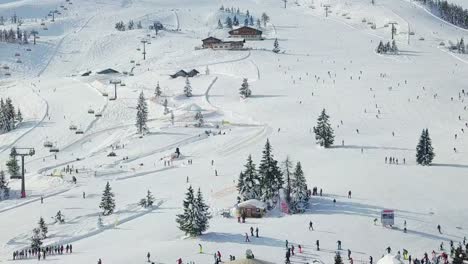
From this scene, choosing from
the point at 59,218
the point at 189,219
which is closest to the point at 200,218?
the point at 189,219

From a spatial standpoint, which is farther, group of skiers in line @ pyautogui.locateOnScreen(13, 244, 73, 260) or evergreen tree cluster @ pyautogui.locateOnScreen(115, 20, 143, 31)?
evergreen tree cluster @ pyautogui.locateOnScreen(115, 20, 143, 31)

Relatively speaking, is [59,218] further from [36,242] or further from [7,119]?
[7,119]

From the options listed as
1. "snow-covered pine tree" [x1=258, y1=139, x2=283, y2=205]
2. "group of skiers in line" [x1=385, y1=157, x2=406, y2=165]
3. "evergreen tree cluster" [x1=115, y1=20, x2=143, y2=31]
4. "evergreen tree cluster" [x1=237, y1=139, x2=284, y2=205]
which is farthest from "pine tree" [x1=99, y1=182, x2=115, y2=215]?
"evergreen tree cluster" [x1=115, y1=20, x2=143, y2=31]

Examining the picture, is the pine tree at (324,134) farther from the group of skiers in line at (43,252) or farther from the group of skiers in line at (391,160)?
the group of skiers in line at (43,252)

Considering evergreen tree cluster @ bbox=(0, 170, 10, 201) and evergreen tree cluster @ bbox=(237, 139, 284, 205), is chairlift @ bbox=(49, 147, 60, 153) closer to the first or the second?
evergreen tree cluster @ bbox=(0, 170, 10, 201)

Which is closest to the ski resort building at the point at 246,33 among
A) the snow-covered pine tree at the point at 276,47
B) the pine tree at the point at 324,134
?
the snow-covered pine tree at the point at 276,47

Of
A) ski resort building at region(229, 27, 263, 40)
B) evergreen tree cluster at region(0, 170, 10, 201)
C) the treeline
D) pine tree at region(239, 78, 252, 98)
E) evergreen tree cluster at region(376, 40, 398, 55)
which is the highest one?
the treeline
